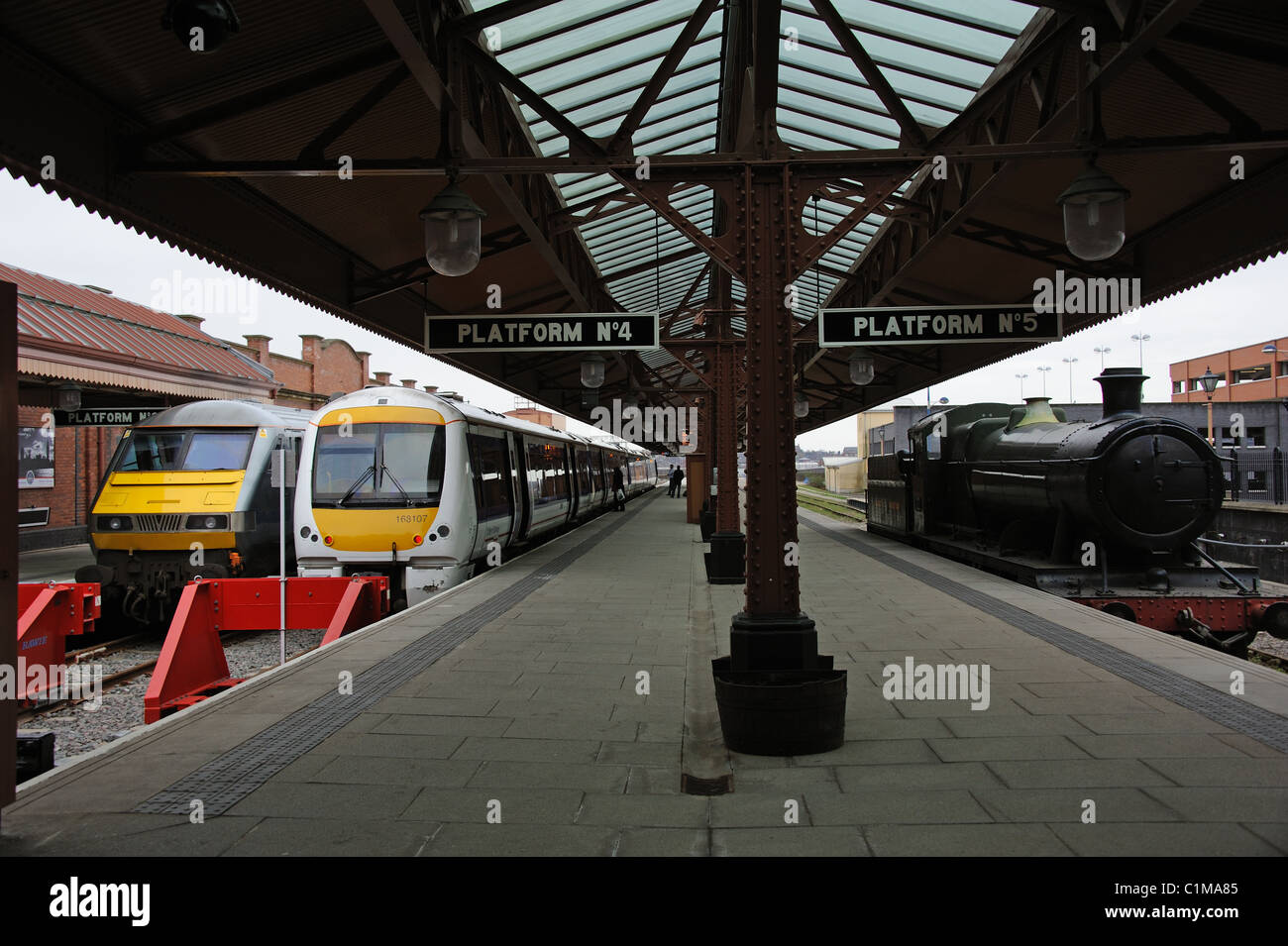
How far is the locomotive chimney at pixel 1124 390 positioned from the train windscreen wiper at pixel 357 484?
863cm

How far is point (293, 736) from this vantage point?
16.3 feet

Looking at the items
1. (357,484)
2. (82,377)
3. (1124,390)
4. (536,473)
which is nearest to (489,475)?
(357,484)

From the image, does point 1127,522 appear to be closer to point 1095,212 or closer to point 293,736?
point 1095,212

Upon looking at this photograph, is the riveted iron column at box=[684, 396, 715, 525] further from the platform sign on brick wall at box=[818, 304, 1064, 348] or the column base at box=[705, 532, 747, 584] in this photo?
the platform sign on brick wall at box=[818, 304, 1064, 348]

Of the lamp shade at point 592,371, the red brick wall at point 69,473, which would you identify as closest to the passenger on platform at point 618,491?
the red brick wall at point 69,473

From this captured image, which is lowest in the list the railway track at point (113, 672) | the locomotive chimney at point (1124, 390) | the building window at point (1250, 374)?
the railway track at point (113, 672)

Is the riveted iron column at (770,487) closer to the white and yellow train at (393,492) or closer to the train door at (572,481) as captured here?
the white and yellow train at (393,492)

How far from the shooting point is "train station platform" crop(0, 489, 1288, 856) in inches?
139

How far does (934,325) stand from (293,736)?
5.53m

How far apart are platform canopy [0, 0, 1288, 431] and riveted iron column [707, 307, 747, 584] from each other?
7.00 feet

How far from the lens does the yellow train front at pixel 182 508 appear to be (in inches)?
403

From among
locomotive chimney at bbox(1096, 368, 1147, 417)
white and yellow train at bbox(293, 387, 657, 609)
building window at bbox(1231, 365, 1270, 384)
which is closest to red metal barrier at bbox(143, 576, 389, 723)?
white and yellow train at bbox(293, 387, 657, 609)
